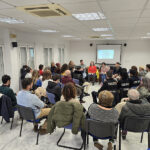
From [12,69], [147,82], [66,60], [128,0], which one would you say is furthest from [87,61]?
[128,0]

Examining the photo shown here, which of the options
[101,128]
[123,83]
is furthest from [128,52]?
[101,128]

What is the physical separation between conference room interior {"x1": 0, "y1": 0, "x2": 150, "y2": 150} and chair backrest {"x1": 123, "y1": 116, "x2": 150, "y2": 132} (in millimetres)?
18

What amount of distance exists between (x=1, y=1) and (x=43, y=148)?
2.49 m

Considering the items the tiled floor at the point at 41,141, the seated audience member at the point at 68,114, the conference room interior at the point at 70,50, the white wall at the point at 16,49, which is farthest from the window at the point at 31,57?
the seated audience member at the point at 68,114

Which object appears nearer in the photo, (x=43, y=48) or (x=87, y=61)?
(x=43, y=48)

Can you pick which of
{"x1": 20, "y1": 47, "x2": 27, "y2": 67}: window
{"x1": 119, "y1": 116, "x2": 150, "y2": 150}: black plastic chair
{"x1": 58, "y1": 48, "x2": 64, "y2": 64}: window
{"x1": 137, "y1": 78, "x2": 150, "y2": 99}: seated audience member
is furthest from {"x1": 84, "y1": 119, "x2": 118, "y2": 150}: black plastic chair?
{"x1": 58, "y1": 48, "x2": 64, "y2": 64}: window

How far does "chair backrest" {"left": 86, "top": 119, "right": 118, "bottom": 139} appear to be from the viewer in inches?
73.2

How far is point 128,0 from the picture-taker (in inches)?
79.2

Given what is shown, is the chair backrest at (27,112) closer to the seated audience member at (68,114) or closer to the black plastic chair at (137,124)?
the seated audience member at (68,114)

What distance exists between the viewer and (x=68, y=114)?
209cm

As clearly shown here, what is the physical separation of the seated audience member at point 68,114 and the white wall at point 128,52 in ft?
29.7

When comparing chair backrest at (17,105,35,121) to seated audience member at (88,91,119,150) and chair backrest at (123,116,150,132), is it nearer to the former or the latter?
seated audience member at (88,91,119,150)

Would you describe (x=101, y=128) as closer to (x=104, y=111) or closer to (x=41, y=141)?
(x=104, y=111)

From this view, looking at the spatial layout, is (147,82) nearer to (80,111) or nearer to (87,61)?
(80,111)
